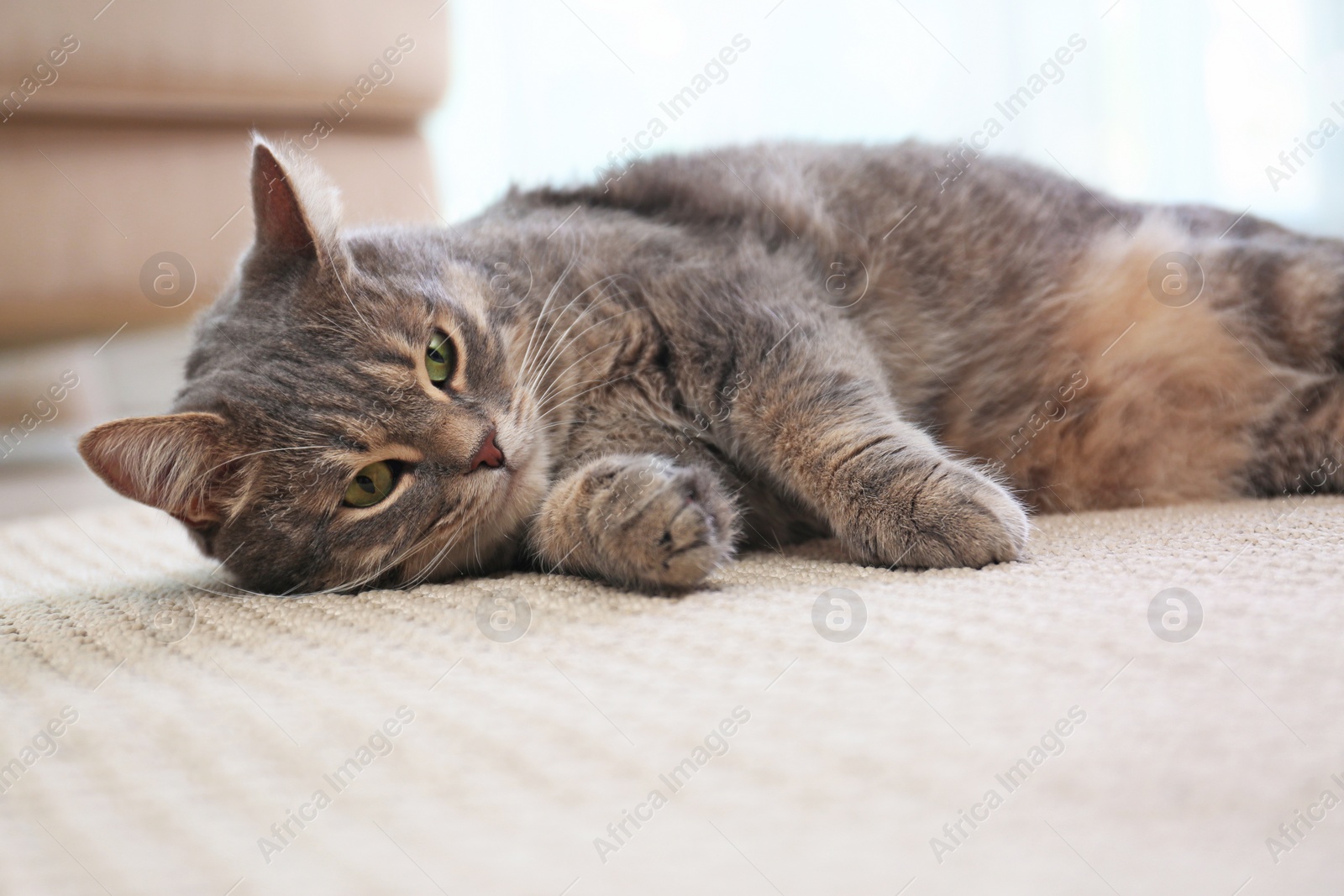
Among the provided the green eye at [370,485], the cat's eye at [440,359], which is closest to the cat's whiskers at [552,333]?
the cat's eye at [440,359]

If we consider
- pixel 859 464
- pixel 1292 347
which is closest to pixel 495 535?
pixel 859 464

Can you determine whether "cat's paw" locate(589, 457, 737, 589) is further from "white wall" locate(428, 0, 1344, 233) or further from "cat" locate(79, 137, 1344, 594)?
"white wall" locate(428, 0, 1344, 233)

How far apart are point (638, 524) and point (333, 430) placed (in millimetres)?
430

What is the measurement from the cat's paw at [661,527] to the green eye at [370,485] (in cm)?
29

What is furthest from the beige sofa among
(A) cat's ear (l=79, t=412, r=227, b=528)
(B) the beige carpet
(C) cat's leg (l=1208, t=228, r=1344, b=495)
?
(C) cat's leg (l=1208, t=228, r=1344, b=495)

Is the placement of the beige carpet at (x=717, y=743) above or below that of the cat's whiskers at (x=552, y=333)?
below

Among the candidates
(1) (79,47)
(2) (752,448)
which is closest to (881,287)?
(2) (752,448)

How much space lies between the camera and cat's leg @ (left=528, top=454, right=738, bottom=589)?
1.10 meters

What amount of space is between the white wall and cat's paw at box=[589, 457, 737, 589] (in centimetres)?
164

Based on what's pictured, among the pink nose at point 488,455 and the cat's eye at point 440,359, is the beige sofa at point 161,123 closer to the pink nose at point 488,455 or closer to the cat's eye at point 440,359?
the cat's eye at point 440,359

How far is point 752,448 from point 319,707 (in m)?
0.73

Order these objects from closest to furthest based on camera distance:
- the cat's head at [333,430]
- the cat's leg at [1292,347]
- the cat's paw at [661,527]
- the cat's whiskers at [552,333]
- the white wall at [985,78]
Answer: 1. the cat's paw at [661,527]
2. the cat's head at [333,430]
3. the cat's whiskers at [552,333]
4. the cat's leg at [1292,347]
5. the white wall at [985,78]

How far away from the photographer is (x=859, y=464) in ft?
4.10

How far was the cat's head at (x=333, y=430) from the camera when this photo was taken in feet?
3.98
